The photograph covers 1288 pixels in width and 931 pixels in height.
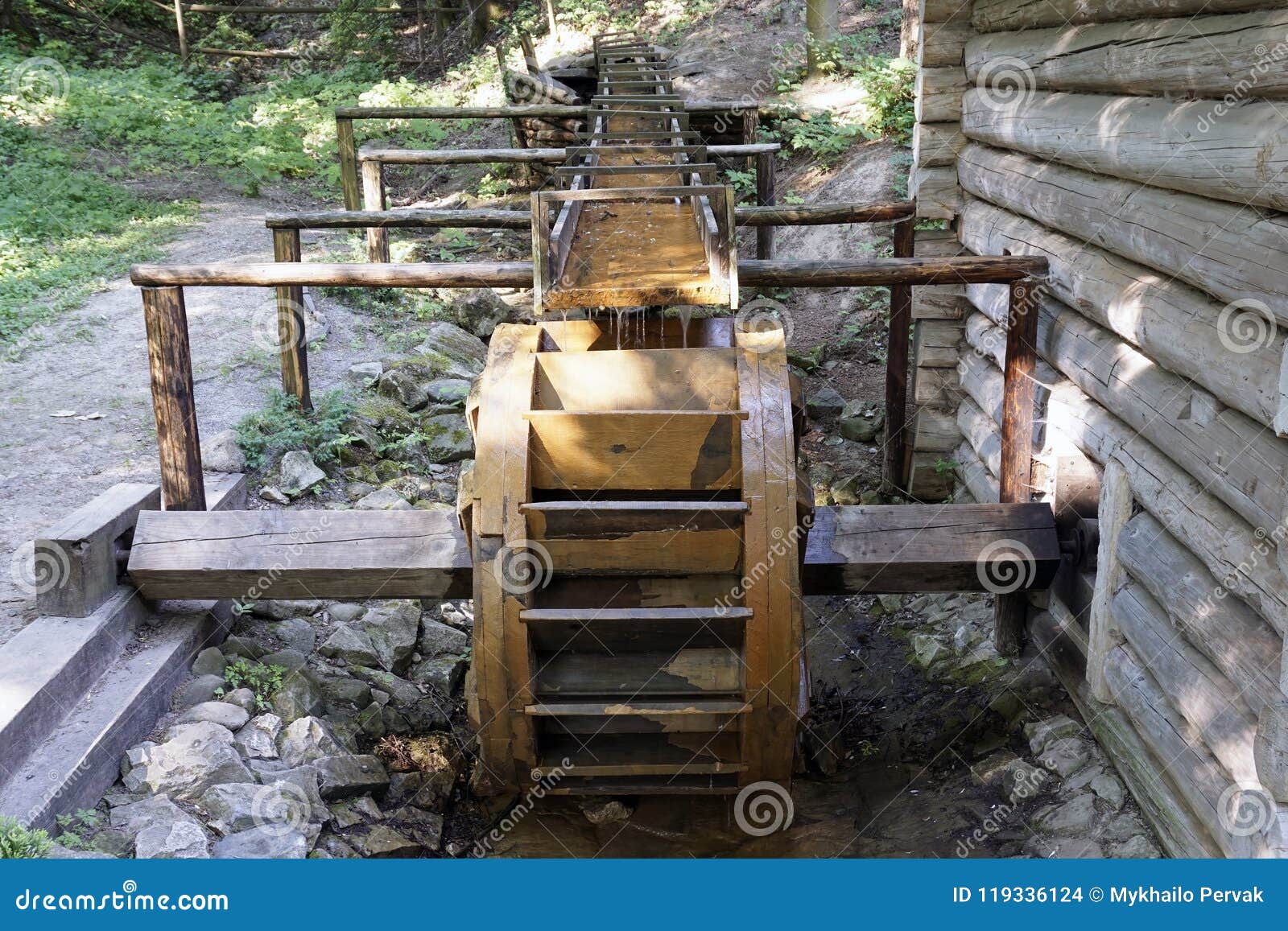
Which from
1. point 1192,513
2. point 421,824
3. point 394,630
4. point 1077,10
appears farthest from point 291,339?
point 1192,513

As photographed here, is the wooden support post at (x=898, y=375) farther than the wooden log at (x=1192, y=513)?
Yes

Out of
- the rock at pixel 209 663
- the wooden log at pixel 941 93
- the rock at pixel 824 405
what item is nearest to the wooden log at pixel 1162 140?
the wooden log at pixel 941 93

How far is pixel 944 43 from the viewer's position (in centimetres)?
617

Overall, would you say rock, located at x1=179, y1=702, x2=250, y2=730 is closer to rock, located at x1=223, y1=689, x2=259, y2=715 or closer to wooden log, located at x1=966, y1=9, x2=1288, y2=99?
rock, located at x1=223, y1=689, x2=259, y2=715

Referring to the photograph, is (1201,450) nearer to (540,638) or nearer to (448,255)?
(540,638)

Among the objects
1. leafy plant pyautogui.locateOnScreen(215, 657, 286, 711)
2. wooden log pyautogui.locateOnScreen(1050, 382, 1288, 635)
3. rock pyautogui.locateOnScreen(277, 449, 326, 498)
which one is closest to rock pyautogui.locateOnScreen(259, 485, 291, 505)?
rock pyautogui.locateOnScreen(277, 449, 326, 498)

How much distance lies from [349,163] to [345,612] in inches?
227

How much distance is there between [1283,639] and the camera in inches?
106

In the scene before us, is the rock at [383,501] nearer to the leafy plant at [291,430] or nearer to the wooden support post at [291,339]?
the leafy plant at [291,430]

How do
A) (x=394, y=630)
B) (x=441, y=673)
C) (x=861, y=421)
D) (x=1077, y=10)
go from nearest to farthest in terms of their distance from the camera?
(x=1077, y=10), (x=441, y=673), (x=394, y=630), (x=861, y=421)

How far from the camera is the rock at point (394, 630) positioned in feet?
16.6

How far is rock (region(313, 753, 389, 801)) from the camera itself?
13.0 ft

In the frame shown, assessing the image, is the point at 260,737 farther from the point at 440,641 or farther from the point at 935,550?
the point at 935,550

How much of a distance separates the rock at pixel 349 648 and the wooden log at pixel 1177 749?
3.09 metres
